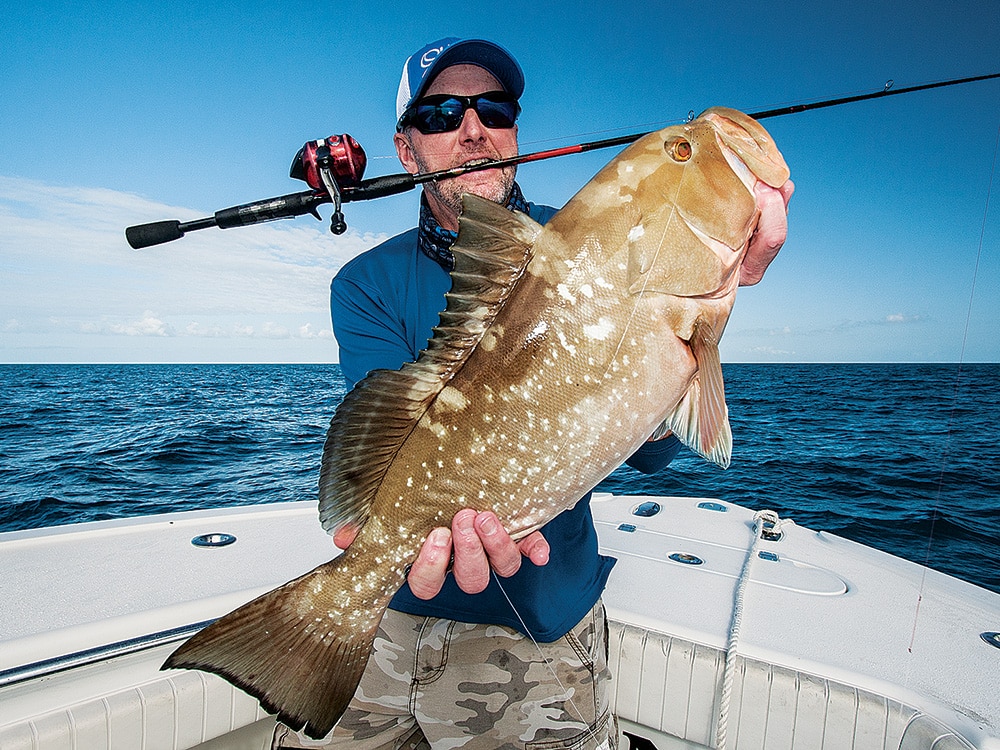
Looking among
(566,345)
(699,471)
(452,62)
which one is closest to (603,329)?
(566,345)

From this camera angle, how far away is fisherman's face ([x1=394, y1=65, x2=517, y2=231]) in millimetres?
2939

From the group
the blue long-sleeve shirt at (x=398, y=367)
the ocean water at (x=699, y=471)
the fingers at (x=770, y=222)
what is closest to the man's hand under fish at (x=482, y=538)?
the fingers at (x=770, y=222)

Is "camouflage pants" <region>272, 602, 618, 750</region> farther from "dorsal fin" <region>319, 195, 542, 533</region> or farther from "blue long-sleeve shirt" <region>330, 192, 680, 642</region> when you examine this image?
"dorsal fin" <region>319, 195, 542, 533</region>

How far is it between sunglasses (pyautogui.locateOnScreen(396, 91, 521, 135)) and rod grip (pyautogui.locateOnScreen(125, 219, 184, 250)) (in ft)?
4.03

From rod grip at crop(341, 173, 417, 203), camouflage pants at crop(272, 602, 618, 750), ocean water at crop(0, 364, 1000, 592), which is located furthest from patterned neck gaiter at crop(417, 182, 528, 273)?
A: ocean water at crop(0, 364, 1000, 592)

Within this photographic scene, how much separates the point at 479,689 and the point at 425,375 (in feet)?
4.97

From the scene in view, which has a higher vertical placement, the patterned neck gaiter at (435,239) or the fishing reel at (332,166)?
the fishing reel at (332,166)

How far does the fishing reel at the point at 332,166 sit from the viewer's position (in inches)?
108

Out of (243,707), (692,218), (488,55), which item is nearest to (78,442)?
(243,707)

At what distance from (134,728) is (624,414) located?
260 centimetres

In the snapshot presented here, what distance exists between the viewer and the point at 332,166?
2.78 metres

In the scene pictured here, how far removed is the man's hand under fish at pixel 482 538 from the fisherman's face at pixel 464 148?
4.38 ft

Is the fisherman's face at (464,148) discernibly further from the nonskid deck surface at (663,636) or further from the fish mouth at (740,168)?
the nonskid deck surface at (663,636)

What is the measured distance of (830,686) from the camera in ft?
9.07
